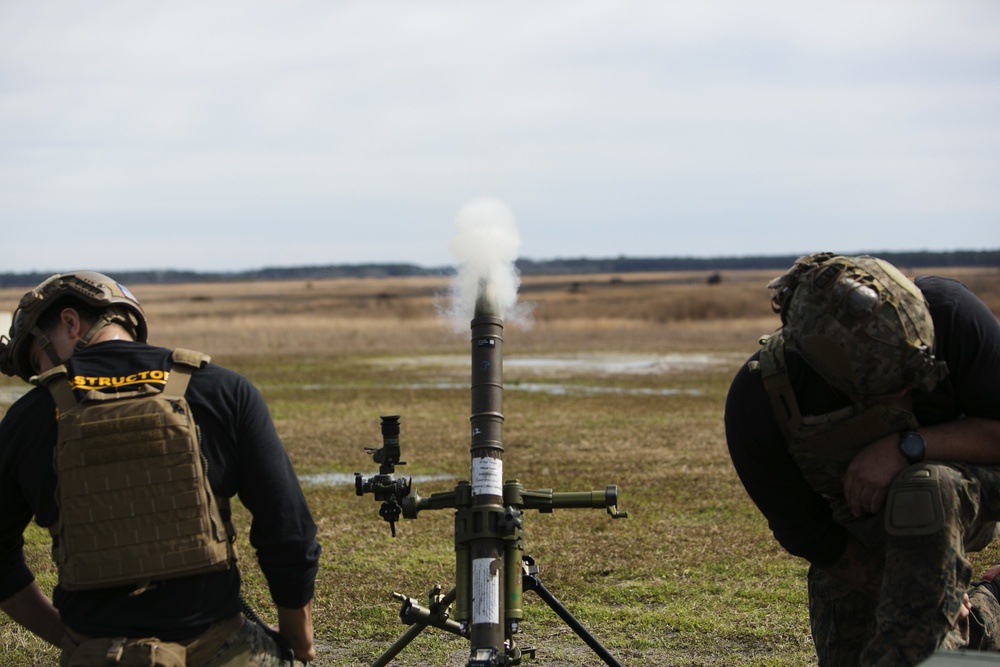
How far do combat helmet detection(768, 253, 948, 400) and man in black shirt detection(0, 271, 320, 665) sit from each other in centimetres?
188

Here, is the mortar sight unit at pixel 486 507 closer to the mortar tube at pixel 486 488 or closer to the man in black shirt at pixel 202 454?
the mortar tube at pixel 486 488

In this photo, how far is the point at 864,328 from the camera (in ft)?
12.7

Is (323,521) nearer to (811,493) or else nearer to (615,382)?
(811,493)

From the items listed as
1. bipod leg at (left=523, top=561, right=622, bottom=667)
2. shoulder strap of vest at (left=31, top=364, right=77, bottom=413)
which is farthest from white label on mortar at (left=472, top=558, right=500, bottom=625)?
shoulder strap of vest at (left=31, top=364, right=77, bottom=413)

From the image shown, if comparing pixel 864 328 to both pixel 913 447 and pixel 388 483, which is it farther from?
pixel 388 483

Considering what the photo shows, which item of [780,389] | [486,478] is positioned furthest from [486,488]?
[780,389]

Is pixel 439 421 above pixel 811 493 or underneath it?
underneath

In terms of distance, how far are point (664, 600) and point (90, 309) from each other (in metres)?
4.77

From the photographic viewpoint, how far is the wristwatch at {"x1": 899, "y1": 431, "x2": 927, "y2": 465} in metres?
4.02

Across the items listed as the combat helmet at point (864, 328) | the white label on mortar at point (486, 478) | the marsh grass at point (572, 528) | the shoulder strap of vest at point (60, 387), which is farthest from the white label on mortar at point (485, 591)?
the shoulder strap of vest at point (60, 387)

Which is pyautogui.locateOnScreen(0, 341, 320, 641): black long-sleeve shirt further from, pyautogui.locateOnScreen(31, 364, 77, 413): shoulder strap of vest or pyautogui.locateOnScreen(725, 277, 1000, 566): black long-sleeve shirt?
pyautogui.locateOnScreen(725, 277, 1000, 566): black long-sleeve shirt

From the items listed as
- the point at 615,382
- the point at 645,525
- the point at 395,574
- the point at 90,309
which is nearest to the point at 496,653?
the point at 90,309

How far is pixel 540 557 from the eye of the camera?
8594 millimetres

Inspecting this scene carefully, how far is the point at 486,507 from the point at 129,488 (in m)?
1.59
